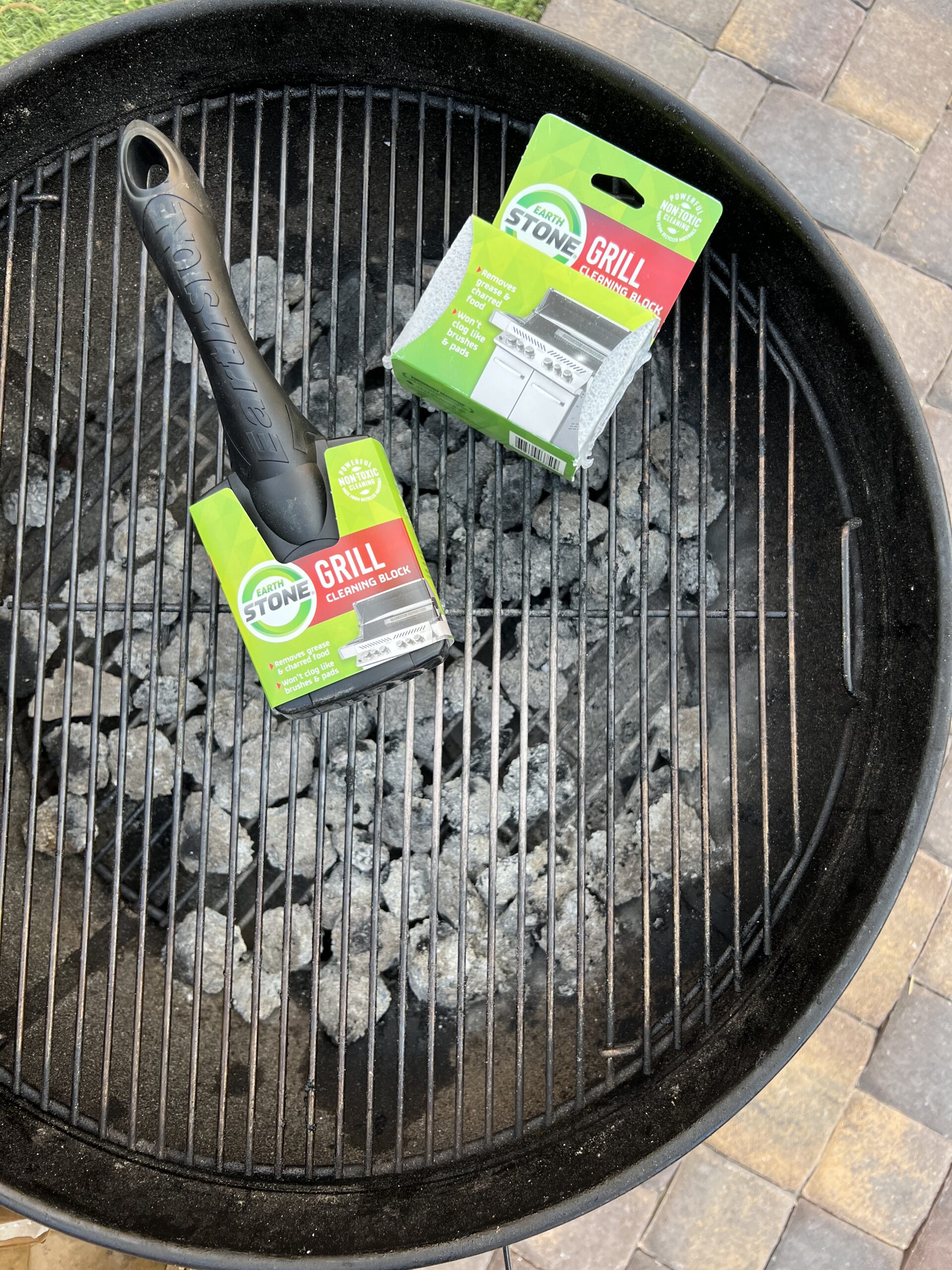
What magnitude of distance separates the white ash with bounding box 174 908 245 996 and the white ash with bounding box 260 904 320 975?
0.03m

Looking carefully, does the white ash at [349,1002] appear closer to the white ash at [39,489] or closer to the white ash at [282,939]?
the white ash at [282,939]

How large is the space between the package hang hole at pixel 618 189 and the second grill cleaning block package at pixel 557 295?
6 cm

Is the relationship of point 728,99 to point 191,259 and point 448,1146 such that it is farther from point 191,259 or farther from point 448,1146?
point 448,1146

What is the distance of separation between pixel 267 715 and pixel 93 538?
282 millimetres

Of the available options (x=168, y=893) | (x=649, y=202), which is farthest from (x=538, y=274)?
(x=168, y=893)

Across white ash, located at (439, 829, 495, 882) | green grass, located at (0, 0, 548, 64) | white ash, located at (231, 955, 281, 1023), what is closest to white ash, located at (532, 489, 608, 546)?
white ash, located at (439, 829, 495, 882)

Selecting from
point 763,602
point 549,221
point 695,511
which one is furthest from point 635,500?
point 549,221

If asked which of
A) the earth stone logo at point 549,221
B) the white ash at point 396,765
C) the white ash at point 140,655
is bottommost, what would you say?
the white ash at point 140,655

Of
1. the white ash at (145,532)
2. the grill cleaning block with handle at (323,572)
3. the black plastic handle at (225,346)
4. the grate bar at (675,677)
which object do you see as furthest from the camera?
the white ash at (145,532)

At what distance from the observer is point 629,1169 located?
738mm

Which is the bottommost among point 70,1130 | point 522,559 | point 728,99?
point 70,1130

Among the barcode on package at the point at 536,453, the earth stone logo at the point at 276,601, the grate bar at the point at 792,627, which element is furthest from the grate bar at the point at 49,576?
the grate bar at the point at 792,627

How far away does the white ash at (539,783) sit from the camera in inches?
36.3

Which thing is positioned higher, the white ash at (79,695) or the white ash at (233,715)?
the white ash at (233,715)
